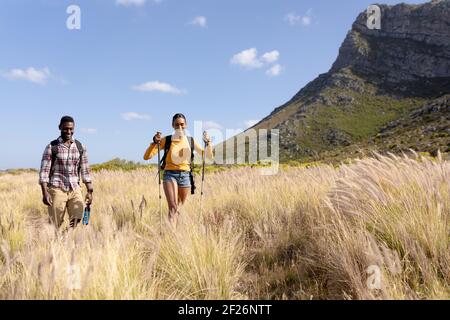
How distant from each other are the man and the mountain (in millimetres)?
83689

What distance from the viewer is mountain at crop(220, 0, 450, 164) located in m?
98.8

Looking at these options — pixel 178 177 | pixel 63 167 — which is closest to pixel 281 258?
pixel 178 177

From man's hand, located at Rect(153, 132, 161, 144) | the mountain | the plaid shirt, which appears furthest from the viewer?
the mountain

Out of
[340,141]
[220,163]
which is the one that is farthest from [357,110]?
[220,163]

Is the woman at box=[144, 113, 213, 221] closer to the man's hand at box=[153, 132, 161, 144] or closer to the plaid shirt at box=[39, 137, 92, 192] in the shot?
the man's hand at box=[153, 132, 161, 144]

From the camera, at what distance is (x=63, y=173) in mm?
5480

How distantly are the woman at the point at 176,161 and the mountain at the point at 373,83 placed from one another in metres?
82.9

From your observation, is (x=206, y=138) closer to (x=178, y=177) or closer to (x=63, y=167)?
(x=178, y=177)

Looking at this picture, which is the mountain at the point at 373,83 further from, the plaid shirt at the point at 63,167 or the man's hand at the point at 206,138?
the plaid shirt at the point at 63,167

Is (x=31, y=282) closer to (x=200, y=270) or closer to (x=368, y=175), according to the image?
(x=200, y=270)

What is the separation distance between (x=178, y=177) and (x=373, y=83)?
132m

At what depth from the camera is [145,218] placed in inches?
232

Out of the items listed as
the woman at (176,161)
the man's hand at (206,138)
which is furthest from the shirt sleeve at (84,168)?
the man's hand at (206,138)

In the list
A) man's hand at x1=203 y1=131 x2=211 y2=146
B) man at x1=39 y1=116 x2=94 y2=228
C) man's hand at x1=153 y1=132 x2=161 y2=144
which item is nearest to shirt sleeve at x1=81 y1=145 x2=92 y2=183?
man at x1=39 y1=116 x2=94 y2=228
